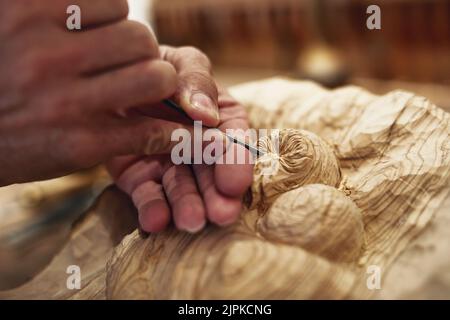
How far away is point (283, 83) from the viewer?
1159 mm

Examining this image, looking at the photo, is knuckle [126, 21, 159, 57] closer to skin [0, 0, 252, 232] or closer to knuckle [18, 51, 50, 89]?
skin [0, 0, 252, 232]

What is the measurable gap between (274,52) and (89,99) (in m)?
2.37

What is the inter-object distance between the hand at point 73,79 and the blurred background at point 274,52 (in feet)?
1.27

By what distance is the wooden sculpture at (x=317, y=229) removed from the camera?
2.07ft

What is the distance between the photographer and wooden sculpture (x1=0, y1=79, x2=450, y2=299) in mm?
630

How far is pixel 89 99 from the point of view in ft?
2.12

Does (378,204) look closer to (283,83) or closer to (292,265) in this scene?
(292,265)

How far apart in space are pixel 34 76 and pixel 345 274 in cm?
49

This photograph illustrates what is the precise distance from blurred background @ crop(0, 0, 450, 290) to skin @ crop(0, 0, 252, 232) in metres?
0.37
